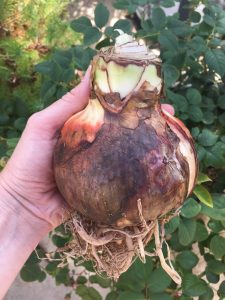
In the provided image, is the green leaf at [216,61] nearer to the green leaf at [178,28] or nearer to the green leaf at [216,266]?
the green leaf at [178,28]

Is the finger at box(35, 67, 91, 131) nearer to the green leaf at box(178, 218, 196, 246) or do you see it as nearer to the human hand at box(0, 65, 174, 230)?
the human hand at box(0, 65, 174, 230)

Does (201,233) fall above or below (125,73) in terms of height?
below

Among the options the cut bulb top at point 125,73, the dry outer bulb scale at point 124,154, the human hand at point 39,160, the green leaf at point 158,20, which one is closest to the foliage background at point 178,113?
the green leaf at point 158,20

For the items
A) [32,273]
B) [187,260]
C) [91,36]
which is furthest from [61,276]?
[91,36]

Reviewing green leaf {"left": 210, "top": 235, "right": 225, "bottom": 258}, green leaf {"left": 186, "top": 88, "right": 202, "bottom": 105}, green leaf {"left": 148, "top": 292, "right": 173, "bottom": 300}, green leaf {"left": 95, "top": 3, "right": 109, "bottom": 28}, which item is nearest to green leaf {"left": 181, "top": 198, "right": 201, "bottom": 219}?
green leaf {"left": 210, "top": 235, "right": 225, "bottom": 258}

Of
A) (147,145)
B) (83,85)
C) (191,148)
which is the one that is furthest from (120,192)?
(83,85)

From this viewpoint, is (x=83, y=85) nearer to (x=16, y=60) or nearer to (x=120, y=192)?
(x=120, y=192)

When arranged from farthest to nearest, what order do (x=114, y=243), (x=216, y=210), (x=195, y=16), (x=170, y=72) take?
1. (x=195, y=16)
2. (x=170, y=72)
3. (x=216, y=210)
4. (x=114, y=243)

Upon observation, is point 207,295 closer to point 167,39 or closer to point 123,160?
point 123,160
